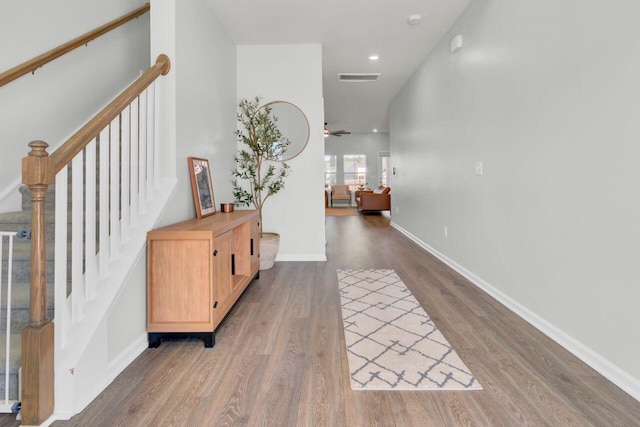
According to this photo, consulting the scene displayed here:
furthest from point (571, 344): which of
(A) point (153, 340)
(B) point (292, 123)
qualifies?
(B) point (292, 123)

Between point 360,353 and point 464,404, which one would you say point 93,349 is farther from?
point 464,404

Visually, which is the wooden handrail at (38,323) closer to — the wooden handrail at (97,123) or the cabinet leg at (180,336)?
the wooden handrail at (97,123)

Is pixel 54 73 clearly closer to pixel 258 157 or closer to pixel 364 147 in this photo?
pixel 258 157

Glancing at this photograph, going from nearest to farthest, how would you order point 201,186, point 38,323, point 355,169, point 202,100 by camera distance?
point 38,323 < point 201,186 < point 202,100 < point 355,169

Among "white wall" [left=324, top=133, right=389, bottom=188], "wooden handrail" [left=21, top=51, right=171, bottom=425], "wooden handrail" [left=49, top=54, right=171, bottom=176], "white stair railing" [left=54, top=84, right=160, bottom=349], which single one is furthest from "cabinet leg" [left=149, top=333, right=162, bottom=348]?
"white wall" [left=324, top=133, right=389, bottom=188]

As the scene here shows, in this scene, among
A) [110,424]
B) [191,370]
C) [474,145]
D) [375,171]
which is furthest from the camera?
[375,171]

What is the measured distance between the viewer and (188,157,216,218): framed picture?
8.54 feet

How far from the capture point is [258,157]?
3812 mm

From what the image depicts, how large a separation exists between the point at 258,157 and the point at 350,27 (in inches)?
68.6

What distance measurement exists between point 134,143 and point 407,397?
1938 millimetres

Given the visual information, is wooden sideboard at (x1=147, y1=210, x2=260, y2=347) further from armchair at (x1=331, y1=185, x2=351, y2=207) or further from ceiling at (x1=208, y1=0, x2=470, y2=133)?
armchair at (x1=331, y1=185, x2=351, y2=207)

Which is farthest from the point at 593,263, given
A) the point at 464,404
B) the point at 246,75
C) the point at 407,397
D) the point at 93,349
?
the point at 246,75

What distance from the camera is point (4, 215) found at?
2.03 metres

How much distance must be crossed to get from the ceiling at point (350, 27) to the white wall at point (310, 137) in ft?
0.57
